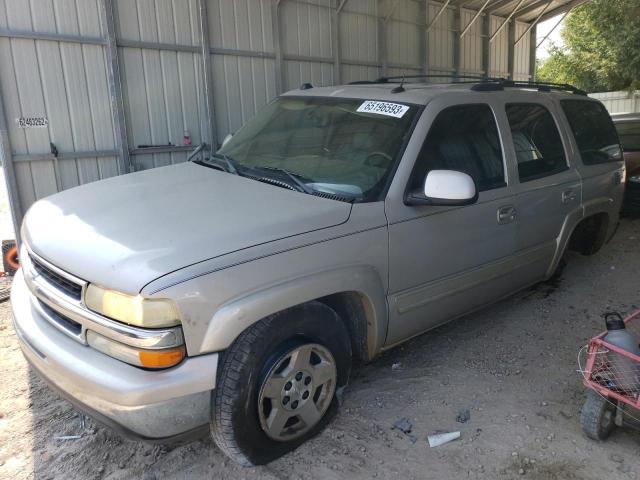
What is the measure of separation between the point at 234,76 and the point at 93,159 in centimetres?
232

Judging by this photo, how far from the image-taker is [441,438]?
9.33 ft

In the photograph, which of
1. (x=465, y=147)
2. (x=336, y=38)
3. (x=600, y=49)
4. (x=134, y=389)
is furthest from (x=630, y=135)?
(x=600, y=49)

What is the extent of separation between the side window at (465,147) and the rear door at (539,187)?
23 centimetres

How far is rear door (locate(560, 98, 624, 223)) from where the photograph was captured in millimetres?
4431

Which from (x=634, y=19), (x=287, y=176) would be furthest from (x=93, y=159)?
(x=634, y=19)

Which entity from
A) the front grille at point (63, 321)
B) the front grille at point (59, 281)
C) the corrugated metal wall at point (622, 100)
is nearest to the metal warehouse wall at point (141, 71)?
the front grille at point (59, 281)

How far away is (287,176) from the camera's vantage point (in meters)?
3.04

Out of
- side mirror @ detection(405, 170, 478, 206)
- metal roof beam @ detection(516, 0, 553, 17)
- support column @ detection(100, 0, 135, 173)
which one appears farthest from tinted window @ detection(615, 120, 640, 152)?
support column @ detection(100, 0, 135, 173)

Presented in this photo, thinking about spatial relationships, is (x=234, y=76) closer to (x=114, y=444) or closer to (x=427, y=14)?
(x=427, y=14)

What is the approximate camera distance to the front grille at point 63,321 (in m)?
2.31

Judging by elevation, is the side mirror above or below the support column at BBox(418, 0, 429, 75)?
below

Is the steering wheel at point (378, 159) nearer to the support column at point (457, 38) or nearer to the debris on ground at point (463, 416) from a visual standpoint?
the debris on ground at point (463, 416)

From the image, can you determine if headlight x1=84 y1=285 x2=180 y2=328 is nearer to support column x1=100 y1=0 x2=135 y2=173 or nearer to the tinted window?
support column x1=100 y1=0 x2=135 y2=173

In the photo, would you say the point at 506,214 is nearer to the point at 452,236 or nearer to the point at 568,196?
the point at 452,236
